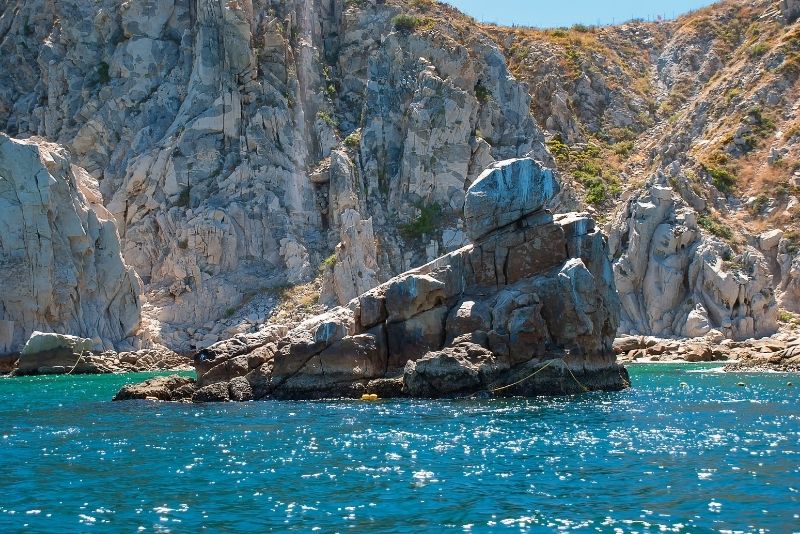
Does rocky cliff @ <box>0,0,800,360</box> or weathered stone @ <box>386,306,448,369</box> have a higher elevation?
rocky cliff @ <box>0,0,800,360</box>

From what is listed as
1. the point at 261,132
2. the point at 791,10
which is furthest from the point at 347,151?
the point at 791,10

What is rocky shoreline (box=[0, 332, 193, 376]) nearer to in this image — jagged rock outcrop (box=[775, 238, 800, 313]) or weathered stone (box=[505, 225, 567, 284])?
weathered stone (box=[505, 225, 567, 284])

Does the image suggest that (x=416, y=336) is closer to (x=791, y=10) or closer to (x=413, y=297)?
(x=413, y=297)

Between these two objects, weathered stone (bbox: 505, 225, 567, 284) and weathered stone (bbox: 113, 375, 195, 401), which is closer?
weathered stone (bbox: 505, 225, 567, 284)

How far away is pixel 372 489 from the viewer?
19250 millimetres

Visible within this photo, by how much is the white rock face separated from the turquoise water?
119 ft

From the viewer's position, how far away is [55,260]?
7269 cm

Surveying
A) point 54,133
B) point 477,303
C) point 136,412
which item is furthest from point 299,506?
point 54,133

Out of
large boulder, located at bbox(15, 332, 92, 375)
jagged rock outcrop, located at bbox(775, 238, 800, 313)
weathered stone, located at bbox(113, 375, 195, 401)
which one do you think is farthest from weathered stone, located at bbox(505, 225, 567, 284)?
jagged rock outcrop, located at bbox(775, 238, 800, 313)

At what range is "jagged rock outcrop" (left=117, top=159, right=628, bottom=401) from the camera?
3875cm

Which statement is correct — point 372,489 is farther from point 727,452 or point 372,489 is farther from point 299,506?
point 727,452

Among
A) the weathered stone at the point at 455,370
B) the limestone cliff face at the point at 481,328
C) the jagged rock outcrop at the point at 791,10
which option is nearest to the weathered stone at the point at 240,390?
the limestone cliff face at the point at 481,328

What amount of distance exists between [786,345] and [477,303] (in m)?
30.4

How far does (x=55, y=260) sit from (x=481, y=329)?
153 ft
